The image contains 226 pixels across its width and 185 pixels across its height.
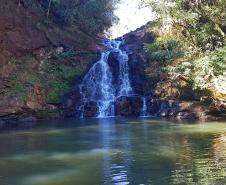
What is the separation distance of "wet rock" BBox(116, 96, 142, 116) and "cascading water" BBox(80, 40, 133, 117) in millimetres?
561

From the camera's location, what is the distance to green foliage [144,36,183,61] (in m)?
30.0

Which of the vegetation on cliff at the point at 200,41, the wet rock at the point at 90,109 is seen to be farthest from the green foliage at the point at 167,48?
the wet rock at the point at 90,109

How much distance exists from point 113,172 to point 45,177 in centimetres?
190

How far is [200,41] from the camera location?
29.7 meters

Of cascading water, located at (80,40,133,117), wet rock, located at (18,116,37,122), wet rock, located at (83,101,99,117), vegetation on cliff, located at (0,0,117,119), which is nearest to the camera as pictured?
wet rock, located at (18,116,37,122)

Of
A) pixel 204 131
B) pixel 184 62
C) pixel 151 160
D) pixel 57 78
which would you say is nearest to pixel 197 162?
pixel 151 160

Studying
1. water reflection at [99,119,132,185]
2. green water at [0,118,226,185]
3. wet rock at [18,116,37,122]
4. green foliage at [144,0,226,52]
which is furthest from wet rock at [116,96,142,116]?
water reflection at [99,119,132,185]

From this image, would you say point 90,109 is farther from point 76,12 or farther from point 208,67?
point 76,12

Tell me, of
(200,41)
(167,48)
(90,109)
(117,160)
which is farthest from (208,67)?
(117,160)

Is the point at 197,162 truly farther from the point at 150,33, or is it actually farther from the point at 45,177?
the point at 150,33

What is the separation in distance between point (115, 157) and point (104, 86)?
22.2m

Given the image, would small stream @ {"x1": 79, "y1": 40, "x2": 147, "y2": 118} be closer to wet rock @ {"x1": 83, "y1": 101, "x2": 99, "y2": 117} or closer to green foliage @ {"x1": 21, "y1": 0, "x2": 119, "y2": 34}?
wet rock @ {"x1": 83, "y1": 101, "x2": 99, "y2": 117}

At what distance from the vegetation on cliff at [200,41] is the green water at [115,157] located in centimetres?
485

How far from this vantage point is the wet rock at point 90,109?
1334 inches
